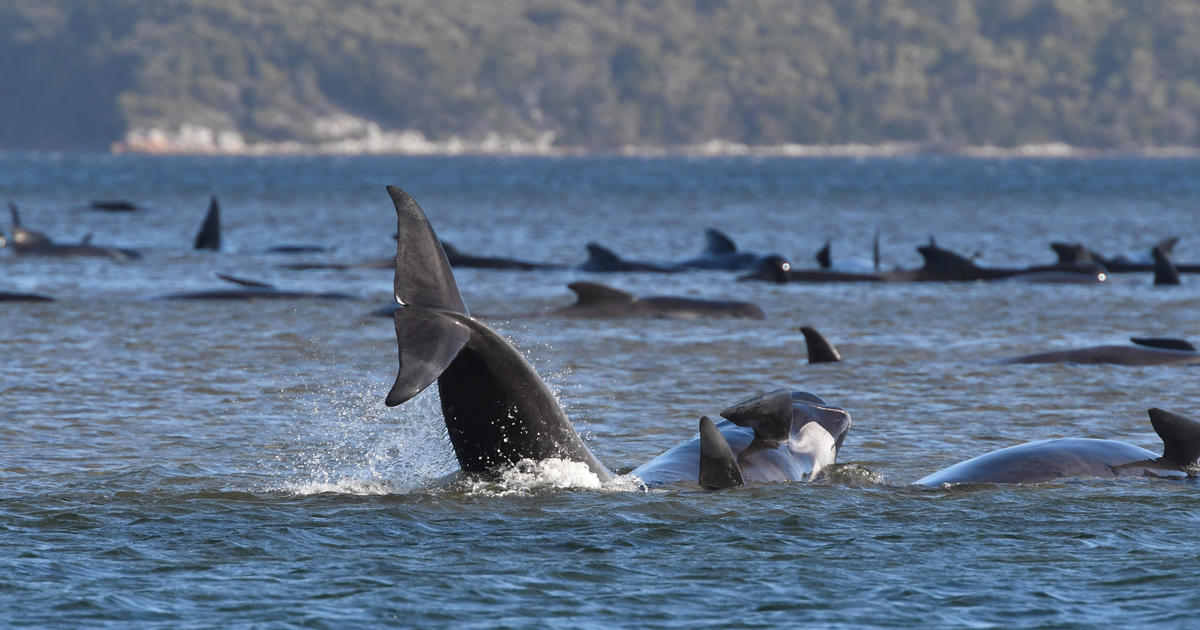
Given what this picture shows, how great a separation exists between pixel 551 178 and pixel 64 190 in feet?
140

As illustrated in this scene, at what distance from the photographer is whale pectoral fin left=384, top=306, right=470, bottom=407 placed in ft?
30.0

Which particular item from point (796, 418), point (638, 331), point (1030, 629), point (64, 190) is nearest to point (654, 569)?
point (1030, 629)

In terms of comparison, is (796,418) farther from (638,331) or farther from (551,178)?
(551,178)

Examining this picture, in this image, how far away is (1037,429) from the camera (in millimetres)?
15273

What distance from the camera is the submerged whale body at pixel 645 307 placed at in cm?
2434

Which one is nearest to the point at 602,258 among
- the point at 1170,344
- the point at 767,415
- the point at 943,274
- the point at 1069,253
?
the point at 943,274

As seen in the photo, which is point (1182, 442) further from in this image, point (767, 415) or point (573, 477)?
point (573, 477)

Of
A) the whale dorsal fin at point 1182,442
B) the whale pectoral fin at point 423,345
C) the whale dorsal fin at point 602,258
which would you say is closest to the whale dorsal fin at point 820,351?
the whale dorsal fin at point 1182,442

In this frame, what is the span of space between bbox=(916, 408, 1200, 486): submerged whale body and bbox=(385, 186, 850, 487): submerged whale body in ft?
3.45

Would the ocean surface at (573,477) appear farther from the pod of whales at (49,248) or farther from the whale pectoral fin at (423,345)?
the pod of whales at (49,248)

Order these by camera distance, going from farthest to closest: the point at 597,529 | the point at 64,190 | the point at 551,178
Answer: the point at 551,178, the point at 64,190, the point at 597,529

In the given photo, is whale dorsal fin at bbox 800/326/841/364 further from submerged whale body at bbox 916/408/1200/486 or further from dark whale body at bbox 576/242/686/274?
dark whale body at bbox 576/242/686/274

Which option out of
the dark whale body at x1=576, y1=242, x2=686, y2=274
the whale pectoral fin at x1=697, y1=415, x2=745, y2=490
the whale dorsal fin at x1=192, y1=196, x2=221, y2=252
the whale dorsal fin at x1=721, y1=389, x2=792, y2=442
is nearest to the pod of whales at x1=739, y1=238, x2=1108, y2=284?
the dark whale body at x1=576, y1=242, x2=686, y2=274

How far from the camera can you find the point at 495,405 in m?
10.5
